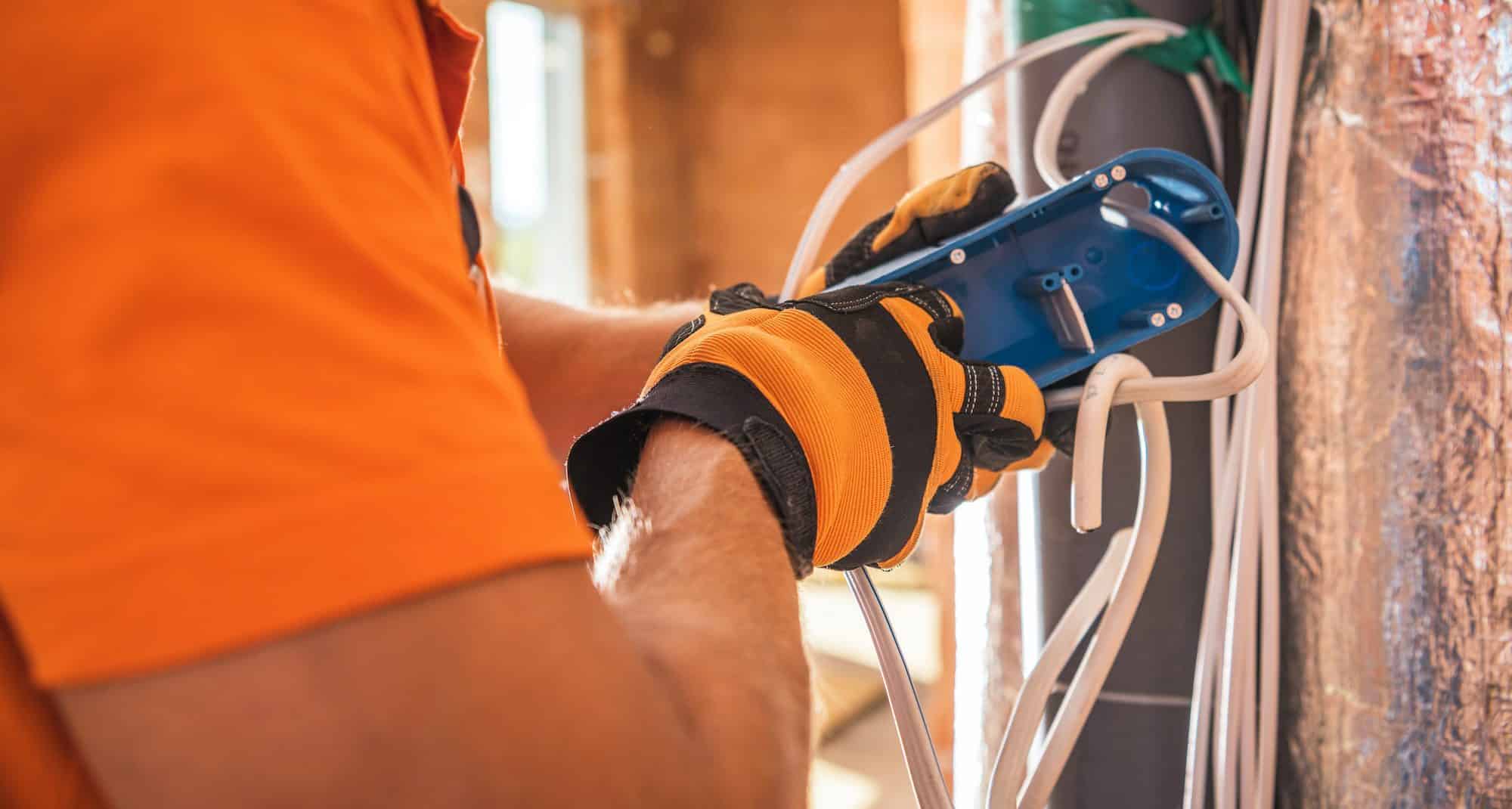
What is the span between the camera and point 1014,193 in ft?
2.09

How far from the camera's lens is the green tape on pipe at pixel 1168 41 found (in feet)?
2.21

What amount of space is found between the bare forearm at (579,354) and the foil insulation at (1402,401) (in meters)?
0.48

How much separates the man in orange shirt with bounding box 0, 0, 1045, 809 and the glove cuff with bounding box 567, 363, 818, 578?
124mm

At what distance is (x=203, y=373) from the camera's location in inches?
11.1

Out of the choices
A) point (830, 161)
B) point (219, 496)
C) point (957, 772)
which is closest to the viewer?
point (219, 496)

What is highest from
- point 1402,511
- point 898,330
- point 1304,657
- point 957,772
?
point 898,330

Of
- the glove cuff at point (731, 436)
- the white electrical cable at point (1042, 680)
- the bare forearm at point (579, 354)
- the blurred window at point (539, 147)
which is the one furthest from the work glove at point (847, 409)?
Answer: the blurred window at point (539, 147)

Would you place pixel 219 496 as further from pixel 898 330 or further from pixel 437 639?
pixel 898 330

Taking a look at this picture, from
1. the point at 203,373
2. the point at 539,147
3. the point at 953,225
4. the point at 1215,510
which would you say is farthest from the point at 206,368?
the point at 539,147

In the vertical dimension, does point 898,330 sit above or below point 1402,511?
above

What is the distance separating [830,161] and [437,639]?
157 inches

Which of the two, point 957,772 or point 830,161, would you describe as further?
point 830,161

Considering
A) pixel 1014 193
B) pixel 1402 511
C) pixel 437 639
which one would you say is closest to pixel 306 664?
pixel 437 639

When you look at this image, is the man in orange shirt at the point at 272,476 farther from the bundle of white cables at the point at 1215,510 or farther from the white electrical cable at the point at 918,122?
the white electrical cable at the point at 918,122
